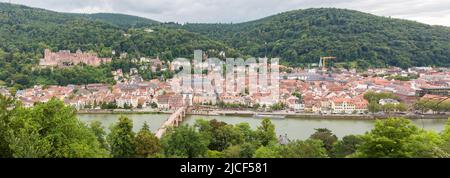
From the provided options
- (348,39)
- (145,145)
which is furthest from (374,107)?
(348,39)

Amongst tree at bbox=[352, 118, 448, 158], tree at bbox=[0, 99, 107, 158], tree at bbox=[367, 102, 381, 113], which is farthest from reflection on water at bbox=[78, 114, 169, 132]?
tree at bbox=[352, 118, 448, 158]

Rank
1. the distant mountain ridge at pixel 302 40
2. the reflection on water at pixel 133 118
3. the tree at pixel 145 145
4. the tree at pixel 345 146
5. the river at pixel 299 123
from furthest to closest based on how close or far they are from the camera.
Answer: the distant mountain ridge at pixel 302 40
the reflection on water at pixel 133 118
the river at pixel 299 123
the tree at pixel 345 146
the tree at pixel 145 145

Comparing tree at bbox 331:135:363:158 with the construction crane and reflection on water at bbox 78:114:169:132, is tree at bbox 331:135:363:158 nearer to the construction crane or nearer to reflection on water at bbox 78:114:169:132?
reflection on water at bbox 78:114:169:132

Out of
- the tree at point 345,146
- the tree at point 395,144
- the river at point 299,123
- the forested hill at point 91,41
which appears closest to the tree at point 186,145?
the tree at point 345,146

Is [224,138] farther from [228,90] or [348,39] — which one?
[348,39]

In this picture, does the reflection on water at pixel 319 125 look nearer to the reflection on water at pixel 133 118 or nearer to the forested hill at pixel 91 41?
the reflection on water at pixel 133 118
